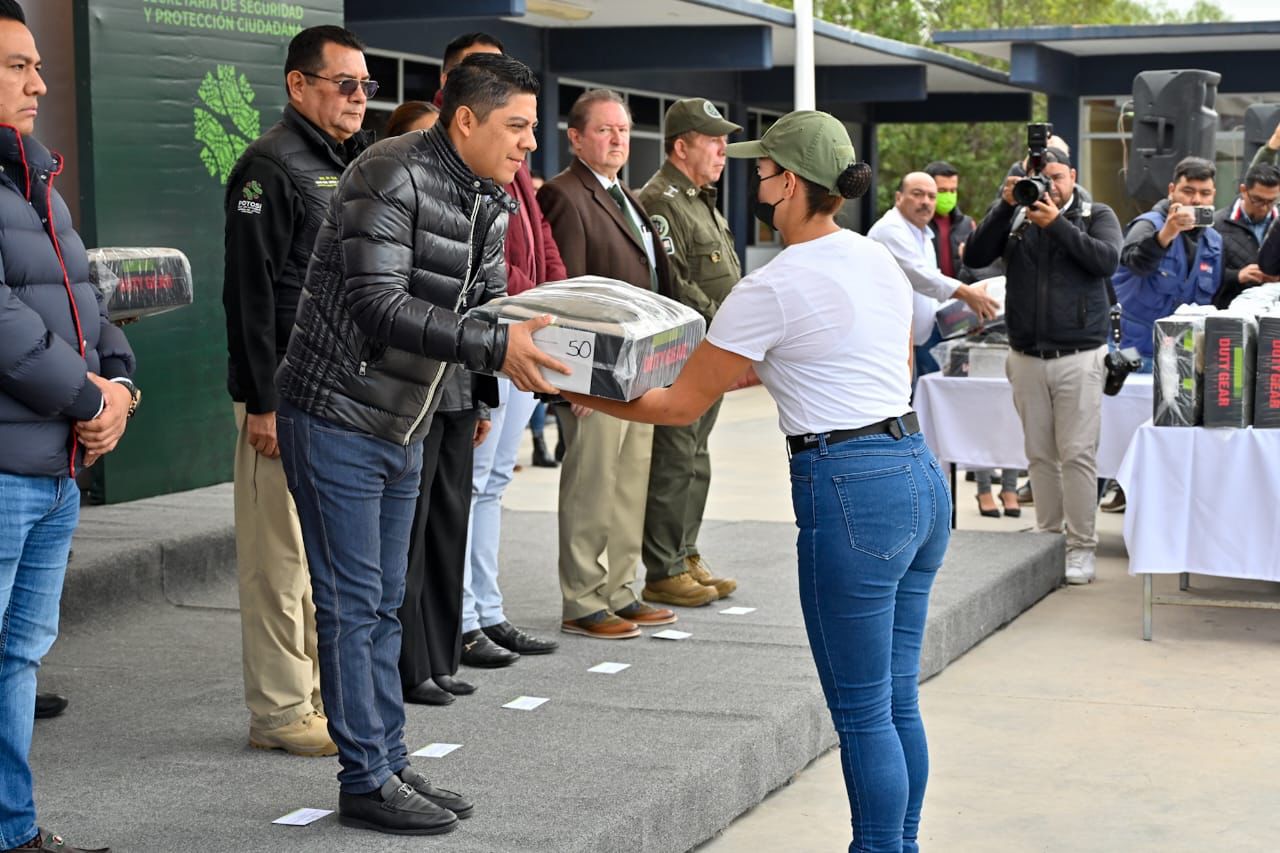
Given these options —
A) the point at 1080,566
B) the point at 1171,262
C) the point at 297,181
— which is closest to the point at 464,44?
the point at 297,181

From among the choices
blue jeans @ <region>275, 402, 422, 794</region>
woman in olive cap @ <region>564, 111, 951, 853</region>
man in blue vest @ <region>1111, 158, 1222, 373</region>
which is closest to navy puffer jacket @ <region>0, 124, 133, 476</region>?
blue jeans @ <region>275, 402, 422, 794</region>

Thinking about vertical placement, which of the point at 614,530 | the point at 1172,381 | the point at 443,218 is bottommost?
the point at 614,530

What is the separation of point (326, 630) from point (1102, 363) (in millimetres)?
5004

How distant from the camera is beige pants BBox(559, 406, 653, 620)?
228 inches

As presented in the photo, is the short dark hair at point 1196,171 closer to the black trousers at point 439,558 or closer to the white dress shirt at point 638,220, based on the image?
the white dress shirt at point 638,220

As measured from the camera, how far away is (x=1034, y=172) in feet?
25.5

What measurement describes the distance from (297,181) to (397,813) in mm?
1579

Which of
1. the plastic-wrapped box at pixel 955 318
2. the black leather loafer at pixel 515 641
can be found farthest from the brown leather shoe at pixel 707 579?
Result: the plastic-wrapped box at pixel 955 318

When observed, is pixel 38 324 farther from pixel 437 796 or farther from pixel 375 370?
pixel 437 796

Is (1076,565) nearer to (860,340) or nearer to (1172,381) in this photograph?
(1172,381)

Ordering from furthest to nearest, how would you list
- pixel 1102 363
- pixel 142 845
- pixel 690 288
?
1. pixel 1102 363
2. pixel 690 288
3. pixel 142 845

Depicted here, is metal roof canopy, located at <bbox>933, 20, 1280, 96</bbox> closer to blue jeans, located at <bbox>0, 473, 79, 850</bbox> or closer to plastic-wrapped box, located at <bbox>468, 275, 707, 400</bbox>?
plastic-wrapped box, located at <bbox>468, 275, 707, 400</bbox>

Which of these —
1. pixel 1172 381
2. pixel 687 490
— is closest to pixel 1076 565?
pixel 1172 381

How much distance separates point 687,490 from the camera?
6.46 meters
